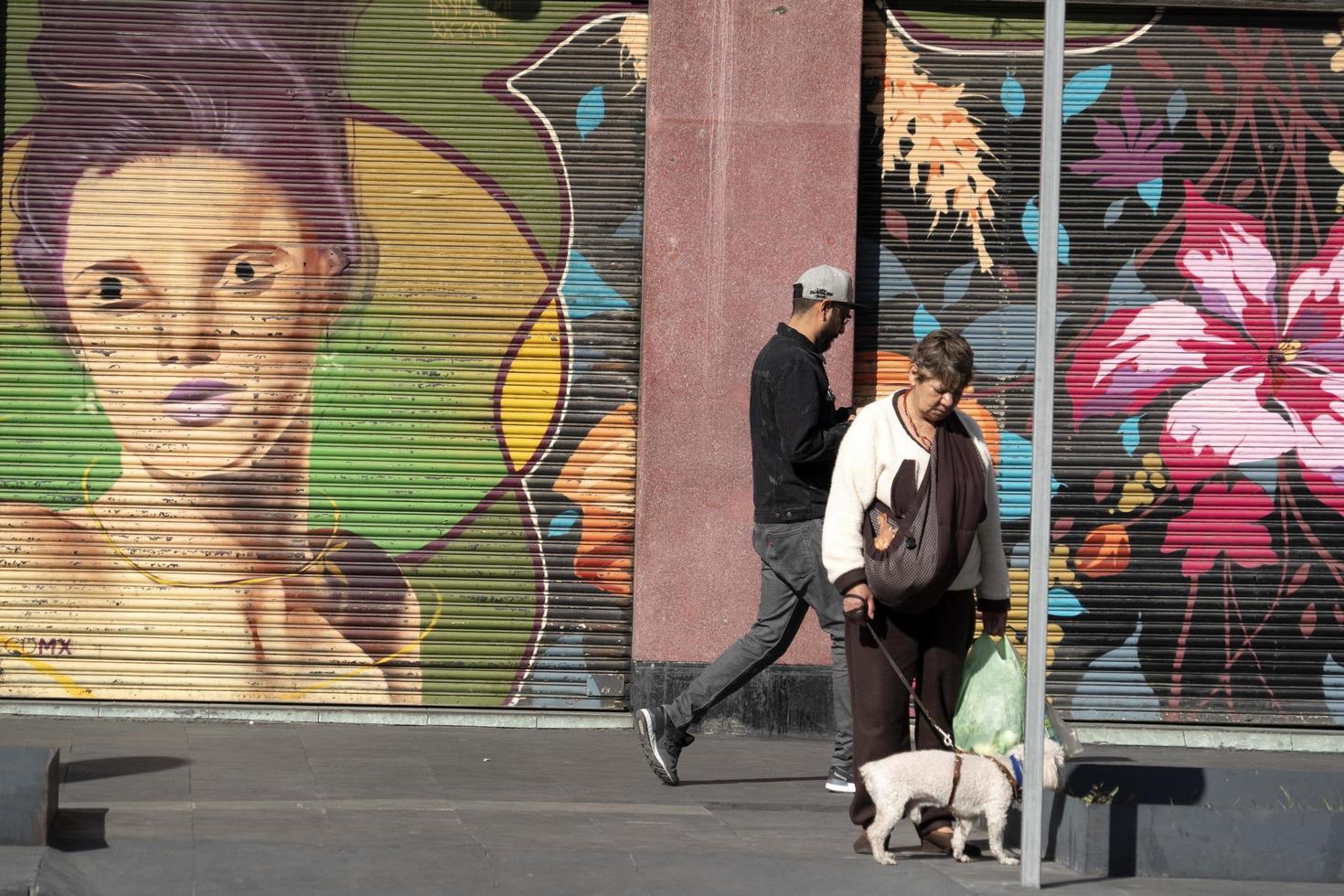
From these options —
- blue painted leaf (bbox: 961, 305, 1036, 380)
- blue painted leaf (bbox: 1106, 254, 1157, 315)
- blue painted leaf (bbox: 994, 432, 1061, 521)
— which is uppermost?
blue painted leaf (bbox: 1106, 254, 1157, 315)

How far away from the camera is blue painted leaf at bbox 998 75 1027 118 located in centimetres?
943

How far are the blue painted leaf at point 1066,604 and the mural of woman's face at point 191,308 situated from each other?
412cm

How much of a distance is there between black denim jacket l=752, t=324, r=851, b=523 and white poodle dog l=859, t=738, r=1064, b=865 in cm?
163

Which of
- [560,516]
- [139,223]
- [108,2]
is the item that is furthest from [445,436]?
[108,2]

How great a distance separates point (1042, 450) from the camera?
554 centimetres

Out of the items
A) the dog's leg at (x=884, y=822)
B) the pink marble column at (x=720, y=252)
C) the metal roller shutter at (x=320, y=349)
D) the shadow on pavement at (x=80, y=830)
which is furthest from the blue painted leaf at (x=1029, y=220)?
the shadow on pavement at (x=80, y=830)

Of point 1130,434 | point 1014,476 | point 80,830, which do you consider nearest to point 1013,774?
point 80,830

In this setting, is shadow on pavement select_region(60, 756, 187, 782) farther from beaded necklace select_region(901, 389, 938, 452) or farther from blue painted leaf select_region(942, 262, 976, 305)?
blue painted leaf select_region(942, 262, 976, 305)

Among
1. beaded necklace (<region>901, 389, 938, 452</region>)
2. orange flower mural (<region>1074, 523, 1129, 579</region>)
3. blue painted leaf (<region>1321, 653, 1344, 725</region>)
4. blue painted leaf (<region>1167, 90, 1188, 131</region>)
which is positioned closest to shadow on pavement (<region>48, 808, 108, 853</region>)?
beaded necklace (<region>901, 389, 938, 452</region>)

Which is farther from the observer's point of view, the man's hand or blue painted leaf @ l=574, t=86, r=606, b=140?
blue painted leaf @ l=574, t=86, r=606, b=140

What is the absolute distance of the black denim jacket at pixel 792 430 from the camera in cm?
712

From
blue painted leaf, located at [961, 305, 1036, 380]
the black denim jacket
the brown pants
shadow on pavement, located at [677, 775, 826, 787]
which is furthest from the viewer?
blue painted leaf, located at [961, 305, 1036, 380]

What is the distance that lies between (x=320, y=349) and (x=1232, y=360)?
4.90 m

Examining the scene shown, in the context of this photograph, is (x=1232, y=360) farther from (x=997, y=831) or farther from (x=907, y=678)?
(x=997, y=831)
